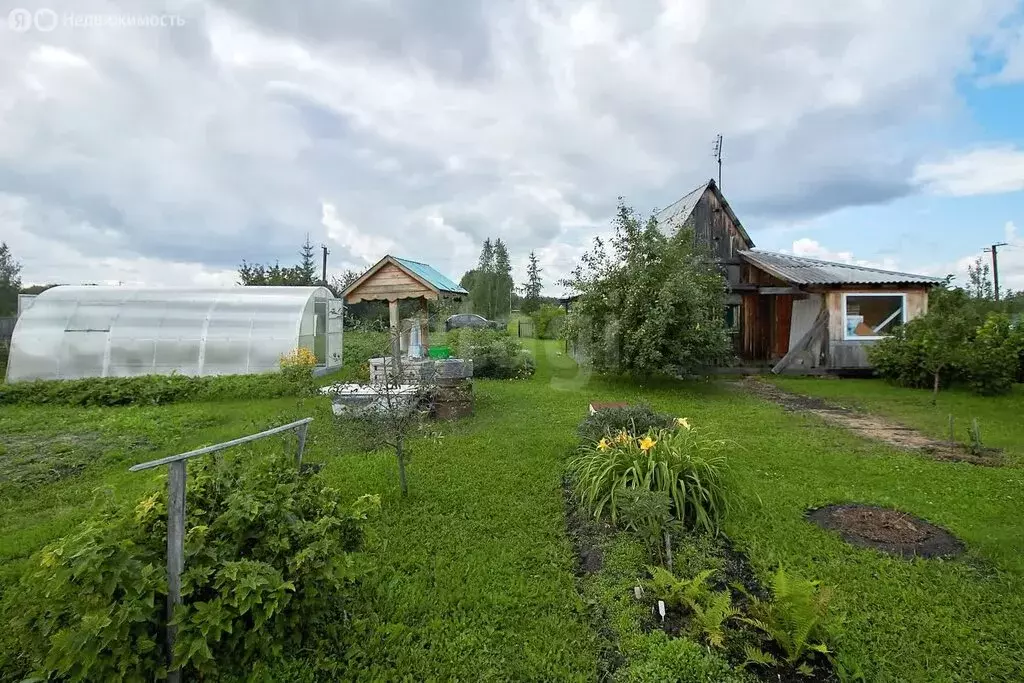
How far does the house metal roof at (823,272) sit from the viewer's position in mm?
12711

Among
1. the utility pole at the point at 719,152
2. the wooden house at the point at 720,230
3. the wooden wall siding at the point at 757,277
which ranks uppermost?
the utility pole at the point at 719,152

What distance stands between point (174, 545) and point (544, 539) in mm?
2542

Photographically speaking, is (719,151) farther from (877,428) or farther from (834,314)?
(877,428)

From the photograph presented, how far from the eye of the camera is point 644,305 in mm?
10352

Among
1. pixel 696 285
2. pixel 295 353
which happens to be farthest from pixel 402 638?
pixel 295 353

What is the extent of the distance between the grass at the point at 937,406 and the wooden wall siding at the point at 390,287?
893 centimetres

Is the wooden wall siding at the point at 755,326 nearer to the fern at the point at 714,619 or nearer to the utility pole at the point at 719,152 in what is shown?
the utility pole at the point at 719,152

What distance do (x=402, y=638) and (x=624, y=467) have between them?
2251 mm

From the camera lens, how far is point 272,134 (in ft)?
30.9

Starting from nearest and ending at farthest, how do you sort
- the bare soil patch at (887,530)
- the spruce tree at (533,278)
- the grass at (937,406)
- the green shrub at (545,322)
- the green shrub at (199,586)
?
the green shrub at (199,586) < the bare soil patch at (887,530) < the grass at (937,406) < the green shrub at (545,322) < the spruce tree at (533,278)

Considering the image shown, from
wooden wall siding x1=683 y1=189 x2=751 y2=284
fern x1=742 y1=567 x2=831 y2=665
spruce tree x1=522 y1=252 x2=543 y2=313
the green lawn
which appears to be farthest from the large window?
spruce tree x1=522 y1=252 x2=543 y2=313

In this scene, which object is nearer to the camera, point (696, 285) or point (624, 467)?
point (624, 467)

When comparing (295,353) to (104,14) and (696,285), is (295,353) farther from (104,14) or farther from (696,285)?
(696,285)

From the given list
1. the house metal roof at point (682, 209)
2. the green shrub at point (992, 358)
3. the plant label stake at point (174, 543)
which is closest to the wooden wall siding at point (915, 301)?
the green shrub at point (992, 358)
